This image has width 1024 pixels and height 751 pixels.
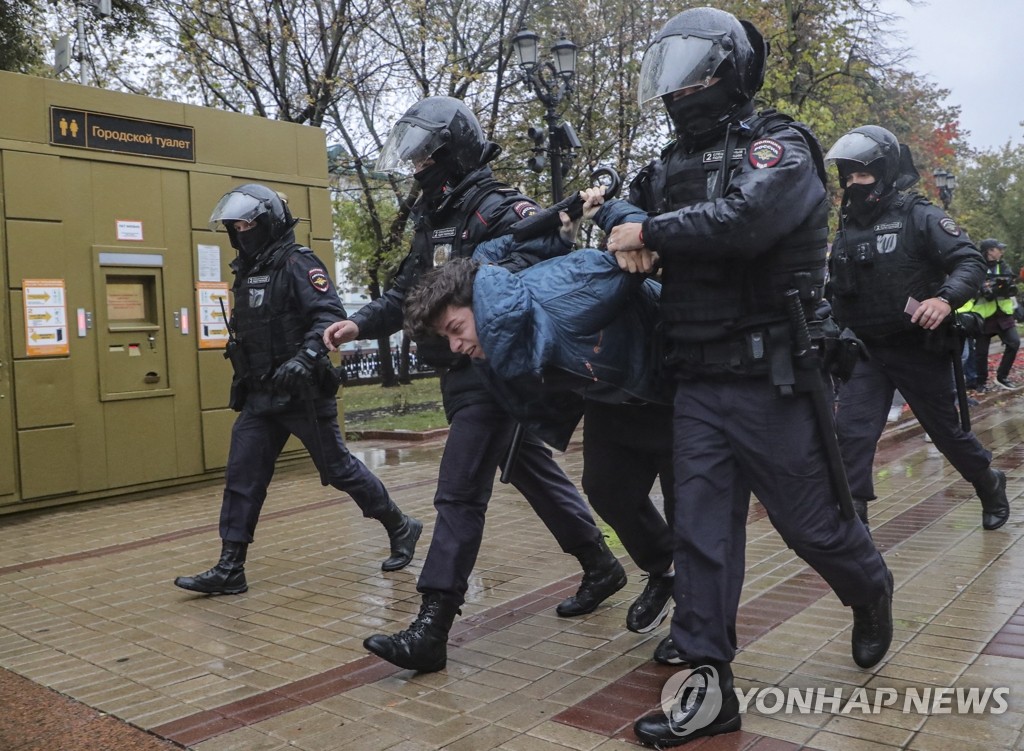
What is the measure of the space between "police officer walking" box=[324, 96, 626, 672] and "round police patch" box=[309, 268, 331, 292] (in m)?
0.87

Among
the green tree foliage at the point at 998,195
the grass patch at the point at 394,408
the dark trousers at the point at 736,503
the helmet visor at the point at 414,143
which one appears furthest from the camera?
the green tree foliage at the point at 998,195

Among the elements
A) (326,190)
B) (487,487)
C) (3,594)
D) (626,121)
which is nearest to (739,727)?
(487,487)

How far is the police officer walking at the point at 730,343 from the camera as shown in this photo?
2920 mm

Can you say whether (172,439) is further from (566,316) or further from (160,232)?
(566,316)

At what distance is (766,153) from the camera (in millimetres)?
2924

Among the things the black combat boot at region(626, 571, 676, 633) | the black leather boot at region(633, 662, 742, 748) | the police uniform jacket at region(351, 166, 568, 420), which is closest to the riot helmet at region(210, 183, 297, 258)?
the police uniform jacket at region(351, 166, 568, 420)

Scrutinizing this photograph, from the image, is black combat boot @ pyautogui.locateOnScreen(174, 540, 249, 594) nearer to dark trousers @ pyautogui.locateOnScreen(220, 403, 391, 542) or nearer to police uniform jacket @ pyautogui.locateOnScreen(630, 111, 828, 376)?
dark trousers @ pyautogui.locateOnScreen(220, 403, 391, 542)

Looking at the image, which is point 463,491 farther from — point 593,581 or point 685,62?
point 685,62

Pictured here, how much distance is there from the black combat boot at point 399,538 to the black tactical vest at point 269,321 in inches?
40.8

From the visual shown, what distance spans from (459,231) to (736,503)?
5.35 ft

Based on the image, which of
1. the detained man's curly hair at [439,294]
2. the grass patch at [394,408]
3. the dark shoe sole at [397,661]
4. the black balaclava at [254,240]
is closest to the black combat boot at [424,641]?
the dark shoe sole at [397,661]

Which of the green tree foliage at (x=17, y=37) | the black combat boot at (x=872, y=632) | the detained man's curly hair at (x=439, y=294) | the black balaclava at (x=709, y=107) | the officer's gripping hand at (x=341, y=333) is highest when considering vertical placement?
the green tree foliage at (x=17, y=37)

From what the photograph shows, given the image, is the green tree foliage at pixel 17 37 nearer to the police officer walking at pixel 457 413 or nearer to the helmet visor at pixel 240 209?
the helmet visor at pixel 240 209

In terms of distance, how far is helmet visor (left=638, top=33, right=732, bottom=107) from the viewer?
121 inches
